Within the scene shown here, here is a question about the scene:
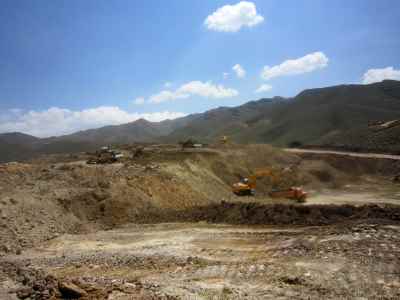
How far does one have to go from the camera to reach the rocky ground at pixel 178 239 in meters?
8.14

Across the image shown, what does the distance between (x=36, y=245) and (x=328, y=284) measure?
412 inches

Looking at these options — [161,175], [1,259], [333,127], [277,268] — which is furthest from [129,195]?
[333,127]

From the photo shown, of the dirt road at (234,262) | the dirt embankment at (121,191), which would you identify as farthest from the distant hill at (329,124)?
the dirt road at (234,262)

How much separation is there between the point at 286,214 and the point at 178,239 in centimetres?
474

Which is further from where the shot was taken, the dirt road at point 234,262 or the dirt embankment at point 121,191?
the dirt embankment at point 121,191

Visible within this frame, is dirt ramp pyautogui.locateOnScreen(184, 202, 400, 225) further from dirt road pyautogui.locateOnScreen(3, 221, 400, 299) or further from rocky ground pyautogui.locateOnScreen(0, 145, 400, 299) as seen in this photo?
dirt road pyautogui.locateOnScreen(3, 221, 400, 299)

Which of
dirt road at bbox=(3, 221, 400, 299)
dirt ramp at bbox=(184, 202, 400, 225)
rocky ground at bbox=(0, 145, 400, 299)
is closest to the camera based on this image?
dirt road at bbox=(3, 221, 400, 299)

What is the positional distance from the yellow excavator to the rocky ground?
79cm

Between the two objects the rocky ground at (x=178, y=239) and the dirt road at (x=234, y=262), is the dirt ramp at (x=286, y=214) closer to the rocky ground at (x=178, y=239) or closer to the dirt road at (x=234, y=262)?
the rocky ground at (x=178, y=239)

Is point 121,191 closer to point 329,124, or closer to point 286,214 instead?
point 286,214

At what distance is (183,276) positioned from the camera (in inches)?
354

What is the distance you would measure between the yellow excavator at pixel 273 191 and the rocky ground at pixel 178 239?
789 millimetres

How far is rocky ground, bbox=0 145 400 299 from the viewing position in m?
8.14

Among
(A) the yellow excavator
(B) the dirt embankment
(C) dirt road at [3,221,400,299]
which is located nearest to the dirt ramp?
(B) the dirt embankment
